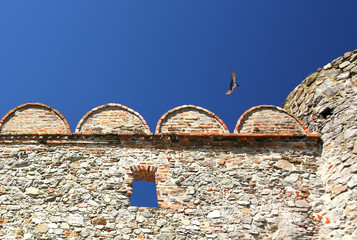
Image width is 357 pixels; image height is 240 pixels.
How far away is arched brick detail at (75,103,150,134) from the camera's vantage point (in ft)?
25.2

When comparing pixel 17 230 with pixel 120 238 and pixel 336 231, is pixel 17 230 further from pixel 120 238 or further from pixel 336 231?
pixel 336 231

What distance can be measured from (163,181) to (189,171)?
497mm

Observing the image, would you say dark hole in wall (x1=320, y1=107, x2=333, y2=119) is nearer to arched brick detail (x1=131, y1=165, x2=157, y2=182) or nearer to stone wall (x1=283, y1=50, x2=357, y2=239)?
stone wall (x1=283, y1=50, x2=357, y2=239)

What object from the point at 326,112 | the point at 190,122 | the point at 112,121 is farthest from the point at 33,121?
the point at 326,112

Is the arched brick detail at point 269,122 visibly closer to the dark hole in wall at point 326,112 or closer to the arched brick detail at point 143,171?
the dark hole in wall at point 326,112

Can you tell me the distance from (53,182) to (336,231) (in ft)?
15.1

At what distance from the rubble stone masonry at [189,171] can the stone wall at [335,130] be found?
0.8 inches

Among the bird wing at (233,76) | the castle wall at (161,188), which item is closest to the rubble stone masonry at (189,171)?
the castle wall at (161,188)

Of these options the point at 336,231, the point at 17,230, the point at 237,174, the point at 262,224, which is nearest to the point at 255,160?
the point at 237,174

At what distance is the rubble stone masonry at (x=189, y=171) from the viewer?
6.40 m

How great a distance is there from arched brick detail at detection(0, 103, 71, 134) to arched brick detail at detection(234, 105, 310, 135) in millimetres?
3389

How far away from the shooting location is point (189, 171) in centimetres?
711

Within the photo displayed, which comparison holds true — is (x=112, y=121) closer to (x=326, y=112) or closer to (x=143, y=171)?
(x=143, y=171)

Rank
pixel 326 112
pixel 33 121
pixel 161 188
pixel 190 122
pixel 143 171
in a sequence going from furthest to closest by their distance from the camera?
pixel 190 122 < pixel 33 121 < pixel 326 112 < pixel 143 171 < pixel 161 188
